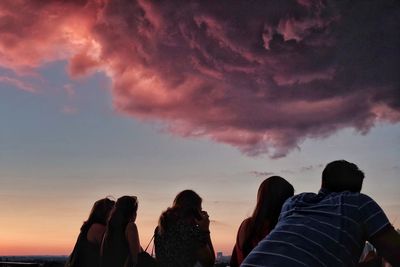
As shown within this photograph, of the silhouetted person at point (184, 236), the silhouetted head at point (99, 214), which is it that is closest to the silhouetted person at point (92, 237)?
the silhouetted head at point (99, 214)

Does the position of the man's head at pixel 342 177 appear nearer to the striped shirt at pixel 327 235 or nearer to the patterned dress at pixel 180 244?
the striped shirt at pixel 327 235

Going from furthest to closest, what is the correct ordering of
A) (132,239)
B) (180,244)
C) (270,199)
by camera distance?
(132,239) < (180,244) < (270,199)

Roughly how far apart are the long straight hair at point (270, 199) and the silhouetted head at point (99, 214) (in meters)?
2.88

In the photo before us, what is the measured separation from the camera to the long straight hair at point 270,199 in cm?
391

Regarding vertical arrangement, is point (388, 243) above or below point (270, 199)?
below

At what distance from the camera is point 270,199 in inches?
154

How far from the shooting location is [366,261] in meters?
3.01

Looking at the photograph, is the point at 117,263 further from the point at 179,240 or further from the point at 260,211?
the point at 260,211

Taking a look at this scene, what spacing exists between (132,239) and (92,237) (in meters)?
0.64

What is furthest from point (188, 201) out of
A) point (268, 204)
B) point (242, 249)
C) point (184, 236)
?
point (268, 204)

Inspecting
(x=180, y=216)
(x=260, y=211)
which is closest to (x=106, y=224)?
(x=180, y=216)

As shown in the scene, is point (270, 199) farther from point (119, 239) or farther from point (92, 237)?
point (92, 237)

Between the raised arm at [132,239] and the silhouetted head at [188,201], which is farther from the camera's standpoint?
the raised arm at [132,239]

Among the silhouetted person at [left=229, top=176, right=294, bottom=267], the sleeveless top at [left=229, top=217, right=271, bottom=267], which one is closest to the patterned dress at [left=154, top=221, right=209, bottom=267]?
the sleeveless top at [left=229, top=217, right=271, bottom=267]
